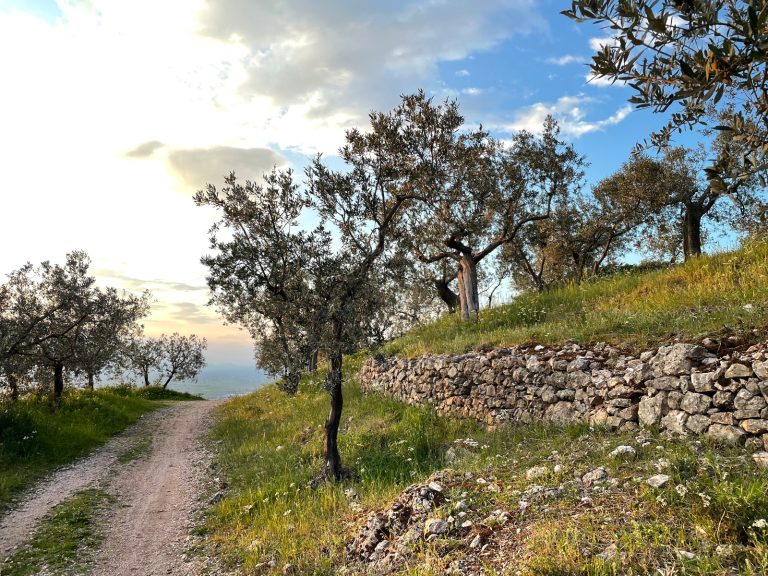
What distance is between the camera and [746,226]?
98.1ft

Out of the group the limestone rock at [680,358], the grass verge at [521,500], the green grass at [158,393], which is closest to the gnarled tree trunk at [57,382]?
the grass verge at [521,500]

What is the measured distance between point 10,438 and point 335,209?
1479cm

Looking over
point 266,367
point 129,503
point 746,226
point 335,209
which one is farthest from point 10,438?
point 746,226

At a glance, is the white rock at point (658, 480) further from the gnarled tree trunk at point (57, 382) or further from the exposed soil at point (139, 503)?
the gnarled tree trunk at point (57, 382)

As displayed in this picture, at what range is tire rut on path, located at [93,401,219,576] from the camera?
8.75 m

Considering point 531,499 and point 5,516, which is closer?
point 531,499

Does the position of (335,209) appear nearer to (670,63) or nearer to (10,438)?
(670,63)

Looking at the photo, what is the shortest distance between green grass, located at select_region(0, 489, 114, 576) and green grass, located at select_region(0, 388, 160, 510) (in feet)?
6.68

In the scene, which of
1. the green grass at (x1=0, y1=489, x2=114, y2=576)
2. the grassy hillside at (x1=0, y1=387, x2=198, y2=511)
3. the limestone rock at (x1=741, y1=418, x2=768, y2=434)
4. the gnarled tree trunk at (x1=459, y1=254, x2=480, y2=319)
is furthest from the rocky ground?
the gnarled tree trunk at (x1=459, y1=254, x2=480, y2=319)

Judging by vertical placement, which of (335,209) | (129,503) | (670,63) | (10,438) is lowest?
(129,503)

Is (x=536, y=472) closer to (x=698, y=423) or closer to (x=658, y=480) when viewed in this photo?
Result: (x=658, y=480)

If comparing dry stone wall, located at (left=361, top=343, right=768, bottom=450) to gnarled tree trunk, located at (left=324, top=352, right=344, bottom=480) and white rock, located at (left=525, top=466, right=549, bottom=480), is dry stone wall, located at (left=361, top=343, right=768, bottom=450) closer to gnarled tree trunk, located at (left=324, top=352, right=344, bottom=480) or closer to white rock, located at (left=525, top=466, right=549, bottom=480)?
white rock, located at (left=525, top=466, right=549, bottom=480)

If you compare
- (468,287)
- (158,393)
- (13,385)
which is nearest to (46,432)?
(13,385)

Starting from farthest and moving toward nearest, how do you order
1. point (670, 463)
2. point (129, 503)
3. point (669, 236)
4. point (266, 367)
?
point (669, 236), point (266, 367), point (129, 503), point (670, 463)
